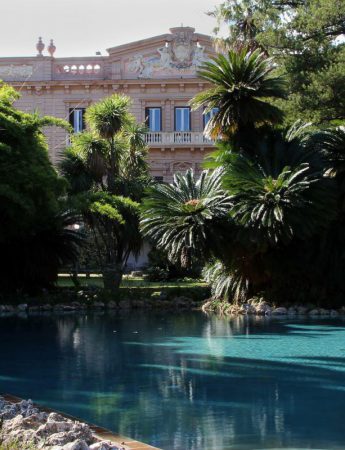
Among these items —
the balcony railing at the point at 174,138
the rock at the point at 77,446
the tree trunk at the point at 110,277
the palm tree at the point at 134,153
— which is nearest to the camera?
the rock at the point at 77,446

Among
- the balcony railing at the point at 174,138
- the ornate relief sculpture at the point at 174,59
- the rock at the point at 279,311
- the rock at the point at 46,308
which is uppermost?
the ornate relief sculpture at the point at 174,59

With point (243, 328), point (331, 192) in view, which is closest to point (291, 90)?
point (331, 192)

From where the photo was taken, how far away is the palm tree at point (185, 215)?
2034 cm

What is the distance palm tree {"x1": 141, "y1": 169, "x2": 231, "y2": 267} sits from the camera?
2034cm

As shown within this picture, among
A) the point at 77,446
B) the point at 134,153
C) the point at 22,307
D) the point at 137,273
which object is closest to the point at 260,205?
the point at 22,307

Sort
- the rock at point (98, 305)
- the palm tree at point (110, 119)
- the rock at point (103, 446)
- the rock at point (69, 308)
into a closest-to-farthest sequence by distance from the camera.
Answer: the rock at point (103, 446)
the rock at point (69, 308)
the rock at point (98, 305)
the palm tree at point (110, 119)

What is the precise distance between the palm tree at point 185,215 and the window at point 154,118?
896 inches

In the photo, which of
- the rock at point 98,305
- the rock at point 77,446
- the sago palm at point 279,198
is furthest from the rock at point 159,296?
the rock at point 77,446

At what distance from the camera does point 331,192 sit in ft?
67.2

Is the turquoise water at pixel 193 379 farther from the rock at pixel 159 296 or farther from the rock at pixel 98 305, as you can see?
the rock at pixel 159 296

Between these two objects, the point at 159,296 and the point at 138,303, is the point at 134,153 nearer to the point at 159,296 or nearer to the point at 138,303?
the point at 159,296

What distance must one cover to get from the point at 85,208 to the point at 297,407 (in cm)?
1544

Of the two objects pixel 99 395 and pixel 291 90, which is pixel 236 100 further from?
pixel 99 395

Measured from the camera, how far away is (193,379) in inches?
418
